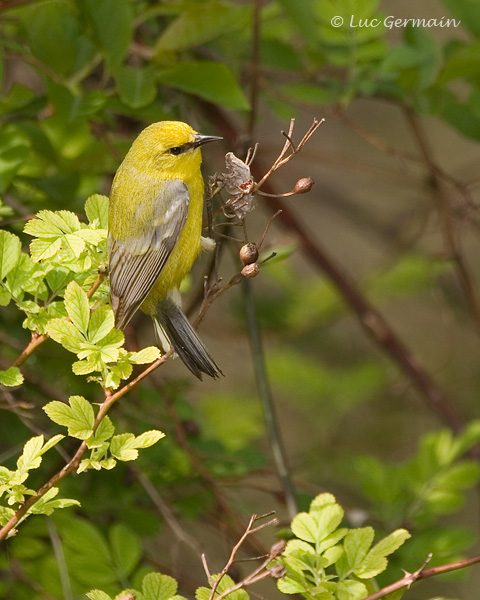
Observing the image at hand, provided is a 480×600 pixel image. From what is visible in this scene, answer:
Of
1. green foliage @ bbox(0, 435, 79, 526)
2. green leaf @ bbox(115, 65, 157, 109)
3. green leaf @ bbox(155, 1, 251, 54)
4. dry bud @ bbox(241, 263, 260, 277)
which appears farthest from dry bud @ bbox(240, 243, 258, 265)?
green leaf @ bbox(155, 1, 251, 54)

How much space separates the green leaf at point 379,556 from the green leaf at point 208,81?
4.45ft

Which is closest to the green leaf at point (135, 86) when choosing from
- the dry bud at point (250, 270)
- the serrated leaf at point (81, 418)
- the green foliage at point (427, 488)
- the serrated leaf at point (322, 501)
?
the dry bud at point (250, 270)

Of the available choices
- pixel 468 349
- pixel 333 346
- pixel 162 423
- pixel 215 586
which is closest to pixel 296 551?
pixel 215 586

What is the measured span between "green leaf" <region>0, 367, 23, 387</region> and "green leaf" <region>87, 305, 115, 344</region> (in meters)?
0.21

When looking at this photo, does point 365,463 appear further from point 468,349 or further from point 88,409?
point 468,349

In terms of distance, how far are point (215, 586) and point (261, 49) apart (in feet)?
6.99

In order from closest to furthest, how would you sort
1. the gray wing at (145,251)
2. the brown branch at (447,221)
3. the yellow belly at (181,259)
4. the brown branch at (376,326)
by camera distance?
the gray wing at (145,251)
the yellow belly at (181,259)
the brown branch at (447,221)
the brown branch at (376,326)

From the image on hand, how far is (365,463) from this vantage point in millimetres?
2898

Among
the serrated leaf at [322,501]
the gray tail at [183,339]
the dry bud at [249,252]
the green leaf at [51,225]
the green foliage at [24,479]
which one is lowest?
Answer: the serrated leaf at [322,501]

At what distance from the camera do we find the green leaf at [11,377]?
1645 mm

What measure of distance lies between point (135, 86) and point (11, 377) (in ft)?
3.64

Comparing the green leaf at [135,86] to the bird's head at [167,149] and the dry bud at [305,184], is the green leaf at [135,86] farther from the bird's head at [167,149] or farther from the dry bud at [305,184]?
the dry bud at [305,184]

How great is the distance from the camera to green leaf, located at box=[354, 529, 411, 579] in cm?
158

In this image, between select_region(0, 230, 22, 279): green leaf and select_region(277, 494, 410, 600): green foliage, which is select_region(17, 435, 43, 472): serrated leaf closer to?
select_region(0, 230, 22, 279): green leaf
